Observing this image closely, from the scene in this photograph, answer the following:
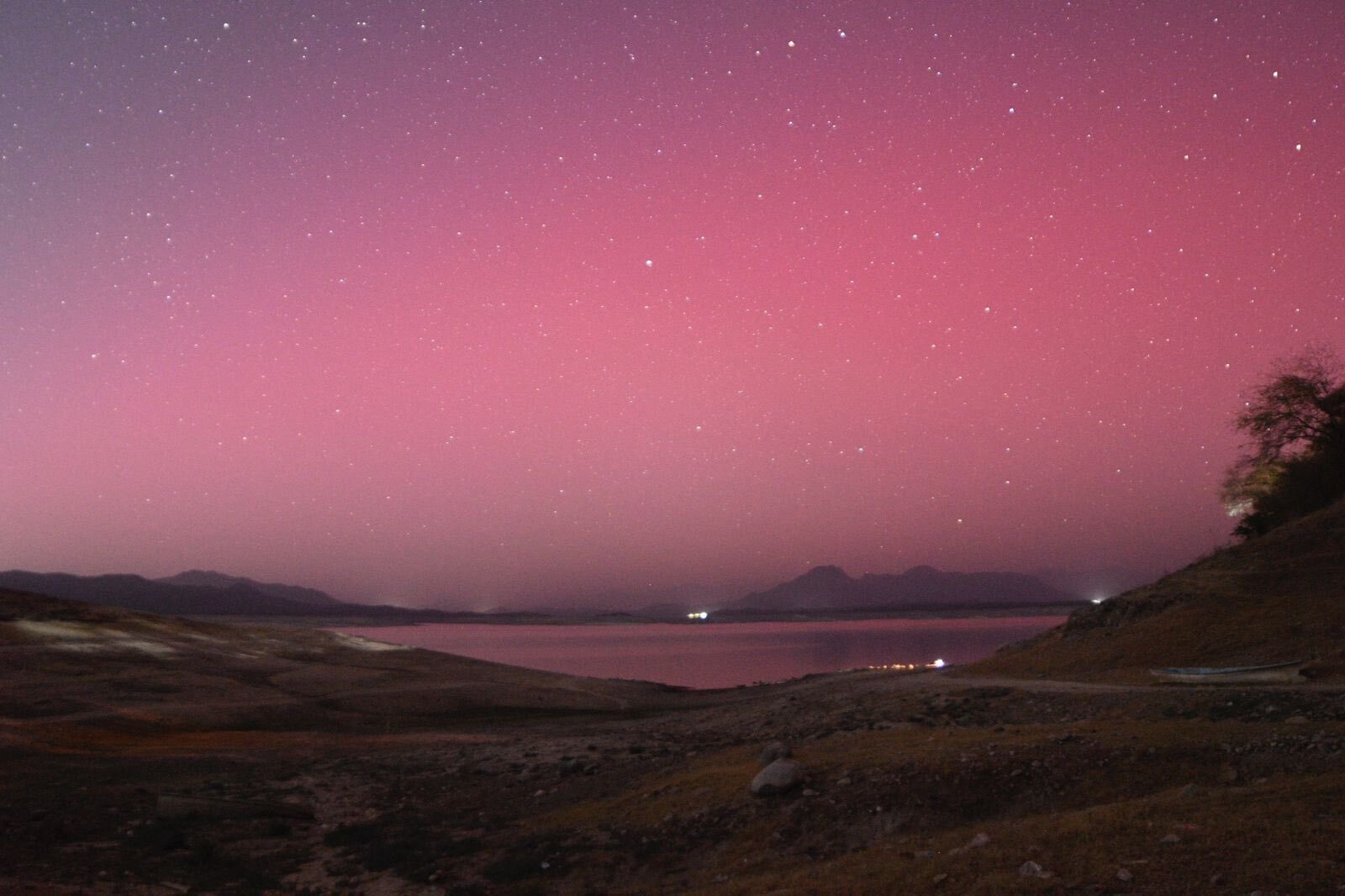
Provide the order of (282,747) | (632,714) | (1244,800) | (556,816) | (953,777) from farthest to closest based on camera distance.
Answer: (632,714)
(282,747)
(556,816)
(953,777)
(1244,800)

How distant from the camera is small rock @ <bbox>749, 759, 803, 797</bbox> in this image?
654 inches

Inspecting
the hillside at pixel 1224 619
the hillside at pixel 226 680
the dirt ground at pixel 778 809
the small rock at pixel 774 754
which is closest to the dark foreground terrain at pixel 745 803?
the dirt ground at pixel 778 809

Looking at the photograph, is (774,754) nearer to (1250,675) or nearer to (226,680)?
(1250,675)

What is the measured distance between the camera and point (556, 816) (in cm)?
1978

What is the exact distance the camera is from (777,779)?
1675 centimetres

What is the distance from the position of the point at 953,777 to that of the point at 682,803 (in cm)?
542

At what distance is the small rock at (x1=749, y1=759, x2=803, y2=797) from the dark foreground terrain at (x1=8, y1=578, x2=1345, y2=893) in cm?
21

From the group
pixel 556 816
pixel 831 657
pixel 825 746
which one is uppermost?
pixel 825 746

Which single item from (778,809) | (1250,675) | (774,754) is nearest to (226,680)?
(774,754)

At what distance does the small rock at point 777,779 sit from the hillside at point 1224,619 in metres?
16.8

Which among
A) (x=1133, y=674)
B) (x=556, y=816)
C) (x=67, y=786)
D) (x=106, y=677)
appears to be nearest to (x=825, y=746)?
(x=556, y=816)

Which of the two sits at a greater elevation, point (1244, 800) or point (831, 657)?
point (1244, 800)

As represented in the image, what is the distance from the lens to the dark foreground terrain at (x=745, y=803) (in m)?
11.2

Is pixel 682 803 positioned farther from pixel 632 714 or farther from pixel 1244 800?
pixel 632 714
